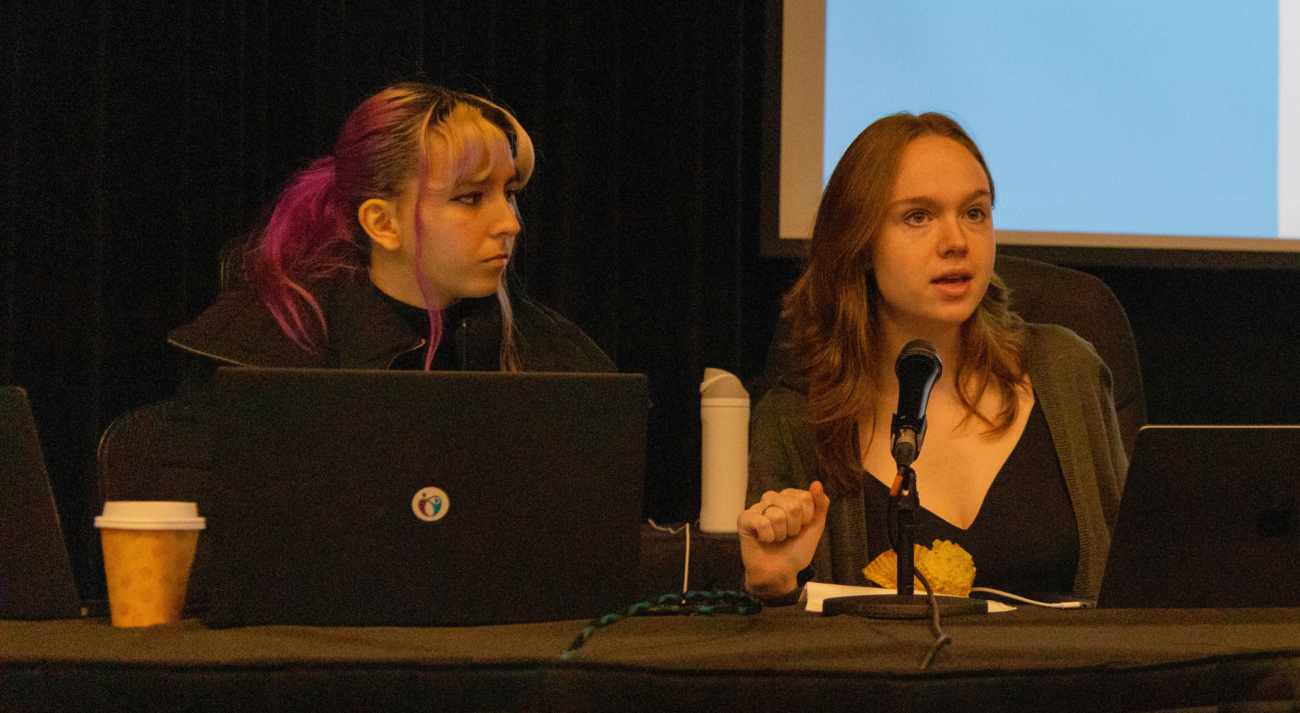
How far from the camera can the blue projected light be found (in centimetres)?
245

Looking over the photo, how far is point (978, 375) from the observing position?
153 centimetres

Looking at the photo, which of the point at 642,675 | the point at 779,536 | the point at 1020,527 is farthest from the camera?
the point at 1020,527

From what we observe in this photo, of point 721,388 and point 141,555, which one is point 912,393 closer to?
point 141,555

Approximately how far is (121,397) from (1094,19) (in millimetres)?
2209

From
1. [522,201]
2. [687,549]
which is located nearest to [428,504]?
[687,549]

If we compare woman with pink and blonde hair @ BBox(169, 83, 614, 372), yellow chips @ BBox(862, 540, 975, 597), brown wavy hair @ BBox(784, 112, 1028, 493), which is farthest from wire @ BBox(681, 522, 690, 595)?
yellow chips @ BBox(862, 540, 975, 597)

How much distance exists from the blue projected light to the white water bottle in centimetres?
69

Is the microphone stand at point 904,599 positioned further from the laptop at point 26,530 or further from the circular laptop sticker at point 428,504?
the laptop at point 26,530

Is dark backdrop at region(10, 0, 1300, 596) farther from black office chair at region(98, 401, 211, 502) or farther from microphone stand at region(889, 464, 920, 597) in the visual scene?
microphone stand at region(889, 464, 920, 597)

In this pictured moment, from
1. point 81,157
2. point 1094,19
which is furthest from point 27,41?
point 1094,19

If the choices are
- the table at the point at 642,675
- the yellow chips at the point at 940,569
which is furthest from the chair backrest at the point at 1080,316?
the table at the point at 642,675

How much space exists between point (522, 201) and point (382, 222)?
82 centimetres

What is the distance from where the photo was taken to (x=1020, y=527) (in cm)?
141

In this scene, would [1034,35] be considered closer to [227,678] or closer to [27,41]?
[27,41]
